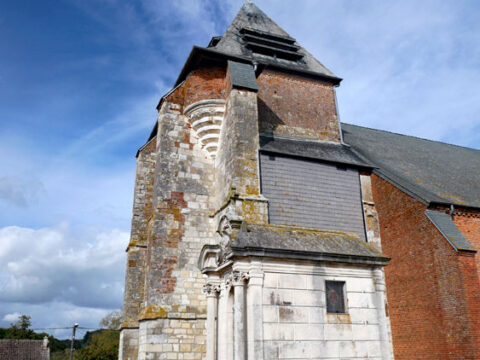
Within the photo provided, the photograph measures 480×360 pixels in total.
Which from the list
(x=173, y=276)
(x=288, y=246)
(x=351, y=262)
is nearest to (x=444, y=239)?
(x=351, y=262)

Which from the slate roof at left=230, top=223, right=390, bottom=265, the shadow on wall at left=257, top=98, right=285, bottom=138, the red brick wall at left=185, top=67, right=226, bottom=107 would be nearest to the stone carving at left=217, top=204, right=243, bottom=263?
the slate roof at left=230, top=223, right=390, bottom=265

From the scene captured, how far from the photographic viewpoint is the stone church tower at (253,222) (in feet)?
29.7

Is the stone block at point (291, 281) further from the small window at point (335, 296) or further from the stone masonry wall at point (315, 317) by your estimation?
the small window at point (335, 296)

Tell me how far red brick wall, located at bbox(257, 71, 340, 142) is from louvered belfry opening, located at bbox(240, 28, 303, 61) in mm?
1541

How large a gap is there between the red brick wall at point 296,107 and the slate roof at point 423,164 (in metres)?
1.85

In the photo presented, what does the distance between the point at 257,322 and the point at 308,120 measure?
36.9 feet

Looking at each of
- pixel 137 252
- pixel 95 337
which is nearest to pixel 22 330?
pixel 95 337

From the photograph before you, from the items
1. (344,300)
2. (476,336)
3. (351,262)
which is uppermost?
(351,262)

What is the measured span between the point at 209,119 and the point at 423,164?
1029cm

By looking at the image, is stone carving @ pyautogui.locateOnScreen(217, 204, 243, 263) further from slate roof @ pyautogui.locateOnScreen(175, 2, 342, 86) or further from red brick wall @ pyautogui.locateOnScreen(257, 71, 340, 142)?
slate roof @ pyautogui.locateOnScreen(175, 2, 342, 86)

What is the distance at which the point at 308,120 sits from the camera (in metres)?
18.0

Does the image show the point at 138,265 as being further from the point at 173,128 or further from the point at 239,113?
the point at 239,113

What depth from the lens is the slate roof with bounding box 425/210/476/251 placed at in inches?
500

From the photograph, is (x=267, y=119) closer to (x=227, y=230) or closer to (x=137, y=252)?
(x=137, y=252)
